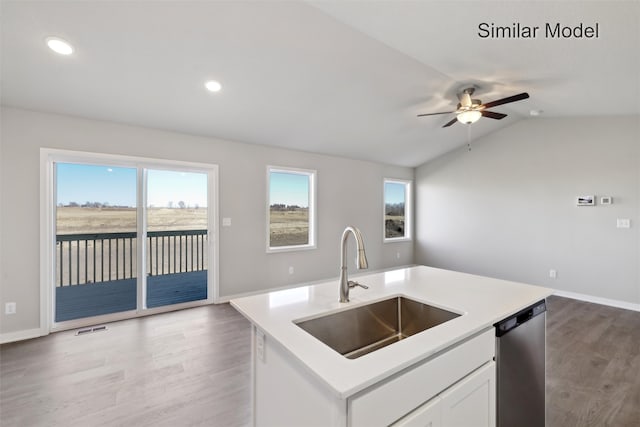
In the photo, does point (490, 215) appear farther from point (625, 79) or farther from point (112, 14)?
point (112, 14)

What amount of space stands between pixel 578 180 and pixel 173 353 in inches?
234

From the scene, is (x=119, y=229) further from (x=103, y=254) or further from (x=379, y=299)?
(x=379, y=299)

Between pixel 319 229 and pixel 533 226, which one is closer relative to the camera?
pixel 533 226

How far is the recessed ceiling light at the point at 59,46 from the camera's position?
215 centimetres

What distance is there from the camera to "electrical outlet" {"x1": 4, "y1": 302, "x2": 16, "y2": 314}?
2.83 meters

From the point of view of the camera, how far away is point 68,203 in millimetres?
3209

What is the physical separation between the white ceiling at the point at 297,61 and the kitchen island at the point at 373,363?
6.59 ft

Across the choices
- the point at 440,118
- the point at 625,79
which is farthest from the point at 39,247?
the point at 625,79

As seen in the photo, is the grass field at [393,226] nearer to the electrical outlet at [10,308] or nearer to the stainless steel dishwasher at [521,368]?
the stainless steel dishwasher at [521,368]

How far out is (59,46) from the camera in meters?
2.21

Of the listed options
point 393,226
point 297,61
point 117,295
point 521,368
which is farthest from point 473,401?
point 393,226

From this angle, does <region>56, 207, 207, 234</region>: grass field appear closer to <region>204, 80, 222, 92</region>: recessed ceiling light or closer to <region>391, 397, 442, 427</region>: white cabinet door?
<region>204, 80, 222, 92</region>: recessed ceiling light

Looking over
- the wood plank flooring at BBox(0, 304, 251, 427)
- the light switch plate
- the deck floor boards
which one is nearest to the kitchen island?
the wood plank flooring at BBox(0, 304, 251, 427)

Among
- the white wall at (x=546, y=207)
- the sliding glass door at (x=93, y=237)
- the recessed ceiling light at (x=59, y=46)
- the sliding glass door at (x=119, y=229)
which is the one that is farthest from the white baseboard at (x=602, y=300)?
the recessed ceiling light at (x=59, y=46)
